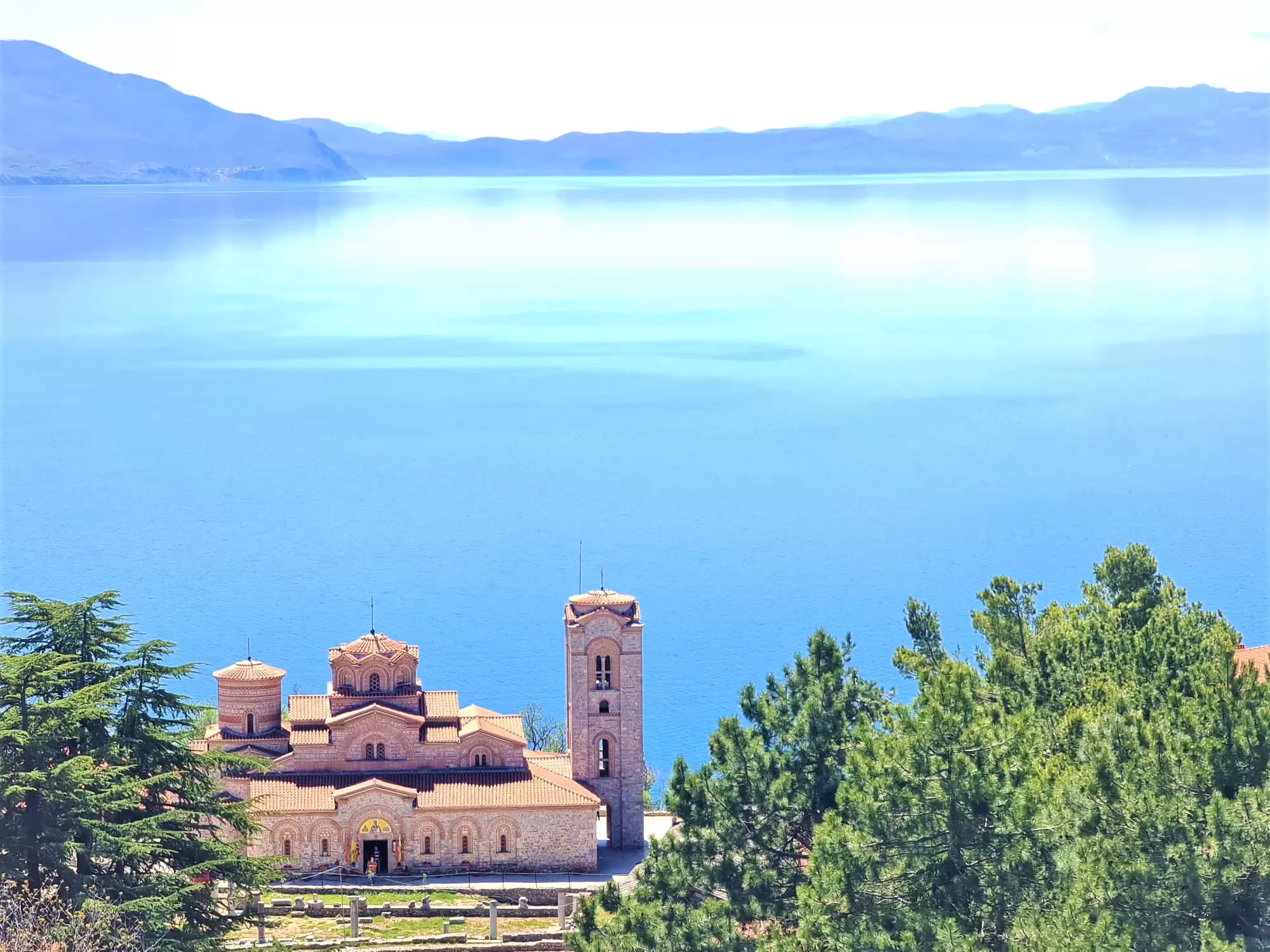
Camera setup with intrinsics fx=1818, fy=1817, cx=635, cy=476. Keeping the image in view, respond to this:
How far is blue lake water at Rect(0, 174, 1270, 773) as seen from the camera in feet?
215

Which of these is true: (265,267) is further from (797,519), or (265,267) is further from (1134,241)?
(797,519)

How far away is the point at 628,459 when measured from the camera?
89.4 meters

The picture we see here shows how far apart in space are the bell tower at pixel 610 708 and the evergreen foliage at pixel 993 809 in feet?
29.8

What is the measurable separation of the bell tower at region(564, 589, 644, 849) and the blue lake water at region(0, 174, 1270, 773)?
1687cm

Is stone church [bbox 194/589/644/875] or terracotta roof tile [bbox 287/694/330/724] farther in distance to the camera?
terracotta roof tile [bbox 287/694/330/724]

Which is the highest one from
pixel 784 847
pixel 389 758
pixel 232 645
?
pixel 784 847

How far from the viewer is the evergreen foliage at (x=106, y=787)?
22531 millimetres

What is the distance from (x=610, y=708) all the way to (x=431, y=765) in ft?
12.0

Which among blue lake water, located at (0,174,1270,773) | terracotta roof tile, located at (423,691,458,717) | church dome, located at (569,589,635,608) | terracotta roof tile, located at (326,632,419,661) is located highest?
church dome, located at (569,589,635,608)

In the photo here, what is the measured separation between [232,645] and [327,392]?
46.8 meters

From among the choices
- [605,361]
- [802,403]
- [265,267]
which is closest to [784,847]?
[802,403]

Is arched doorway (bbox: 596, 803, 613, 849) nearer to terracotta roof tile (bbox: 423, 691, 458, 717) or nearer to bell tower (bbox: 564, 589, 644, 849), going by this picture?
bell tower (bbox: 564, 589, 644, 849)

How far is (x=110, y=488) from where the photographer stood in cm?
8600

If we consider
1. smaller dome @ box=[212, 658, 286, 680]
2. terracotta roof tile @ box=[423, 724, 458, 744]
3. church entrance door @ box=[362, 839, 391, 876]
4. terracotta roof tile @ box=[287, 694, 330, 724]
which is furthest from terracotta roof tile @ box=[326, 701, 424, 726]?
church entrance door @ box=[362, 839, 391, 876]
